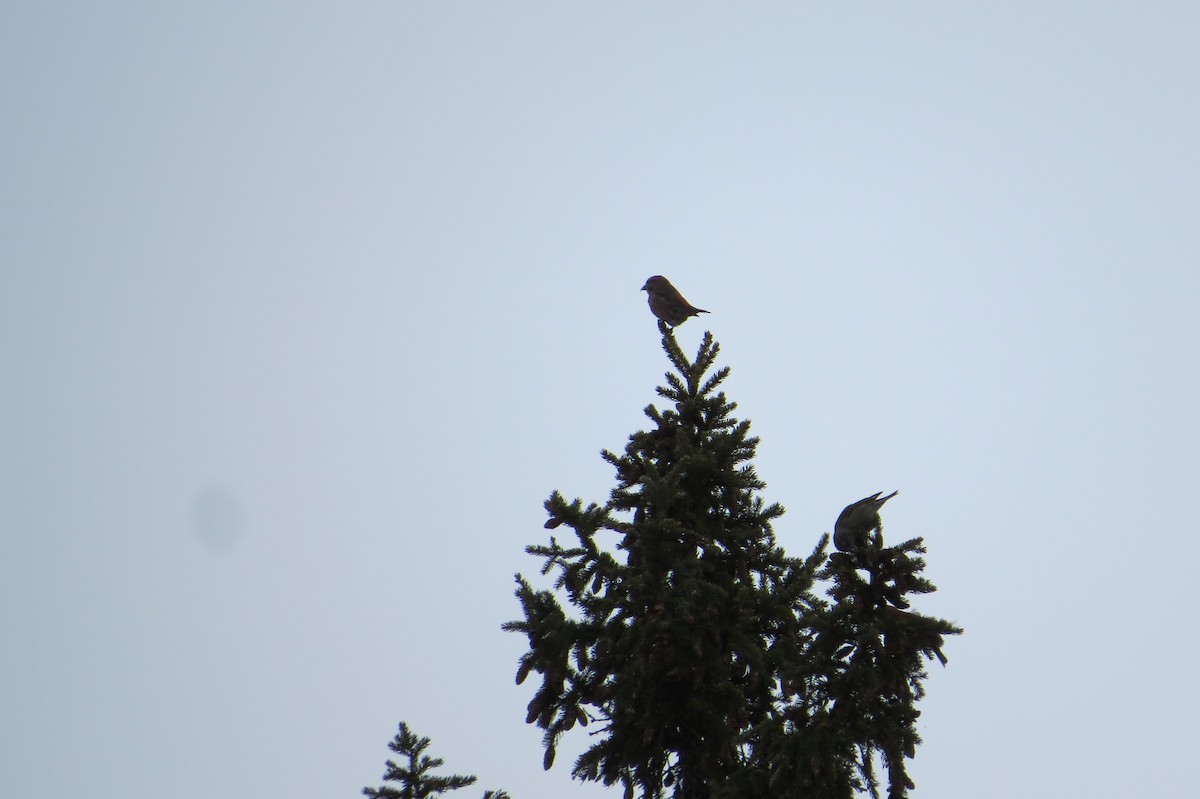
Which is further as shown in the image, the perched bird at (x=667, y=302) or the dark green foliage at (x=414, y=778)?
the perched bird at (x=667, y=302)

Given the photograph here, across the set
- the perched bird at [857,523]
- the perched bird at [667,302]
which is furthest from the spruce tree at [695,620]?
the perched bird at [667,302]

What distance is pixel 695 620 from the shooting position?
9.16 metres

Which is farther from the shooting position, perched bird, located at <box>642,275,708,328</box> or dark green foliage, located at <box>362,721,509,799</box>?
perched bird, located at <box>642,275,708,328</box>

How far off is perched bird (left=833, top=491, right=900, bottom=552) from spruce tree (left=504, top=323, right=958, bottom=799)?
216mm

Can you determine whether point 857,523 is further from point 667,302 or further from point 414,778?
point 667,302

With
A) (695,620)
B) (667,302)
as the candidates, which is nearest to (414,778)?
(695,620)

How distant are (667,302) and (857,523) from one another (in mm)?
9043

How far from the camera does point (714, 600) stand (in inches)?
364

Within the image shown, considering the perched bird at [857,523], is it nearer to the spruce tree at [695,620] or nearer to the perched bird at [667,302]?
the spruce tree at [695,620]

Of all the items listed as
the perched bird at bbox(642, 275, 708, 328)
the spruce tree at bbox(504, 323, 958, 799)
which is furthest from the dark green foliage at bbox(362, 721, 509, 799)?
the perched bird at bbox(642, 275, 708, 328)

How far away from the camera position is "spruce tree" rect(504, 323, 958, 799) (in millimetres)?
7301

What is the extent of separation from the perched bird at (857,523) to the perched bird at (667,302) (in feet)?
28.6

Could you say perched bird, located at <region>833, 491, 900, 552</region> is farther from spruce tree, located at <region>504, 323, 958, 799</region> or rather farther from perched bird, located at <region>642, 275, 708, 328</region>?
perched bird, located at <region>642, 275, 708, 328</region>

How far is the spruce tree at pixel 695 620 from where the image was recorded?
24.0 ft
